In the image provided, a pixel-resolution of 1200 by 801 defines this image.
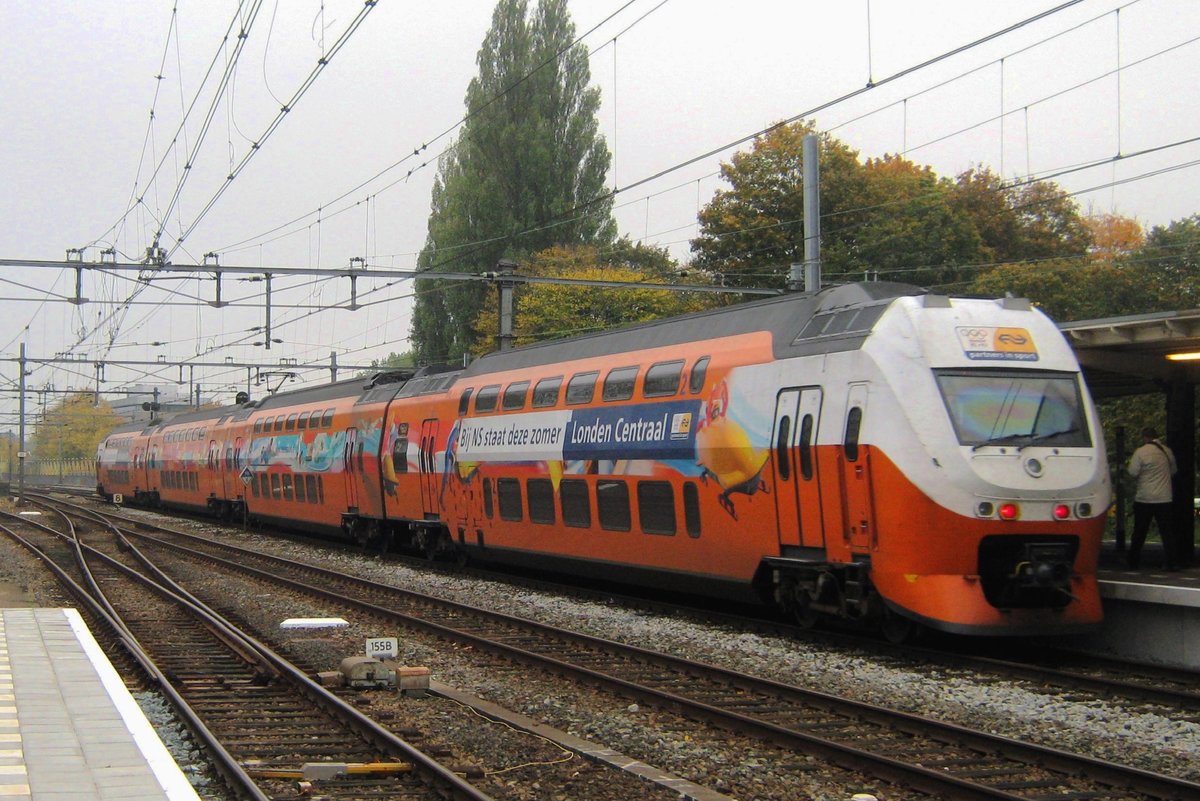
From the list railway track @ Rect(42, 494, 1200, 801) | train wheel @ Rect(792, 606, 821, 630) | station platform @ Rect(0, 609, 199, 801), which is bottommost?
railway track @ Rect(42, 494, 1200, 801)

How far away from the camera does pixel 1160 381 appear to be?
15.3 m

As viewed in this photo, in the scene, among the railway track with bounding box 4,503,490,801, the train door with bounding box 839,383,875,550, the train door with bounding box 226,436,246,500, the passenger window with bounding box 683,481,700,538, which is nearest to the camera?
the railway track with bounding box 4,503,490,801

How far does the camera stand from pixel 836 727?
9672 mm

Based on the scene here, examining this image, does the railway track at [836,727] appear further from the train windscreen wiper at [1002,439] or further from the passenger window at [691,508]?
the train windscreen wiper at [1002,439]

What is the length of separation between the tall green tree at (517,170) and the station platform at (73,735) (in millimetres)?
43893

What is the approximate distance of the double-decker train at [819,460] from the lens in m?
12.1

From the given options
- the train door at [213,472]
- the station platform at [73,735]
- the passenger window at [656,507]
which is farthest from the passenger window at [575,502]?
the train door at [213,472]

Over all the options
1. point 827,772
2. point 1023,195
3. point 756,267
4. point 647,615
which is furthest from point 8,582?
point 1023,195

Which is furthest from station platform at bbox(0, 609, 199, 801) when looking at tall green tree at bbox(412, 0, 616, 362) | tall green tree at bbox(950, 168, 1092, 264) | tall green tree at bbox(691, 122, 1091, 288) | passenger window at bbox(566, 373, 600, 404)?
tall green tree at bbox(412, 0, 616, 362)

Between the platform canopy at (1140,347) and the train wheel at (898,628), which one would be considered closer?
the platform canopy at (1140,347)

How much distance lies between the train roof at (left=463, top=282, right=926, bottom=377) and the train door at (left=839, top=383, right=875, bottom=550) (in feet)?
2.07

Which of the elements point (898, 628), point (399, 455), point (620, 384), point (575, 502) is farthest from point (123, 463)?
point (898, 628)

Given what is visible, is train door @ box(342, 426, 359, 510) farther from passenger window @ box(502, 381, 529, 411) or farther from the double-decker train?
passenger window @ box(502, 381, 529, 411)

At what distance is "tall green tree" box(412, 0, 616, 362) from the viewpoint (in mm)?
55688
